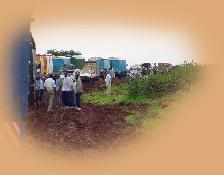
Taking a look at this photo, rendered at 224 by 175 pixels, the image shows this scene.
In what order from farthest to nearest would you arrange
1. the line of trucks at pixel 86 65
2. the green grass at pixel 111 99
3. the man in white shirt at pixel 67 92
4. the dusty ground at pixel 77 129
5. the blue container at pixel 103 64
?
the blue container at pixel 103 64 → the line of trucks at pixel 86 65 → the green grass at pixel 111 99 → the man in white shirt at pixel 67 92 → the dusty ground at pixel 77 129

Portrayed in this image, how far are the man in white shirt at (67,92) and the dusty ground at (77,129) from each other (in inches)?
21.5

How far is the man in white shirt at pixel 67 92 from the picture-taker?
19764 mm

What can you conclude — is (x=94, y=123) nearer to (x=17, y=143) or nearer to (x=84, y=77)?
(x=17, y=143)

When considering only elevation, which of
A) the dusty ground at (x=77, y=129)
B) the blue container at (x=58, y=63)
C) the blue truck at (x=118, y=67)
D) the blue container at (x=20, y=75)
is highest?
the blue container at (x=20, y=75)

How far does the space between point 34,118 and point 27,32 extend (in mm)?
9408

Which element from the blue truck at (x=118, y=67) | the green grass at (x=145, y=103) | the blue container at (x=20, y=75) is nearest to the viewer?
the blue container at (x=20, y=75)

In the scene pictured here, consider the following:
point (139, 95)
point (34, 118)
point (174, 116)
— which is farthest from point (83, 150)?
point (139, 95)

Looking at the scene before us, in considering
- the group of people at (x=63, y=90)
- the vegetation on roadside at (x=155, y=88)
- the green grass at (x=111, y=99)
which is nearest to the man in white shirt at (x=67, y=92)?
the group of people at (x=63, y=90)

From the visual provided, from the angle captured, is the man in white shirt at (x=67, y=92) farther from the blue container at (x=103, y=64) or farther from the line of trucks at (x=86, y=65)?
the blue container at (x=103, y=64)

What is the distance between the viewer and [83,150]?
1176cm

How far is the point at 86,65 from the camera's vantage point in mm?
→ 50719

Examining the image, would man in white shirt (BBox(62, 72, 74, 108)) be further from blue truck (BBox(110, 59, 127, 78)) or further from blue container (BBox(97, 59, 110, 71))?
blue truck (BBox(110, 59, 127, 78))

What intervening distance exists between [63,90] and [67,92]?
39cm

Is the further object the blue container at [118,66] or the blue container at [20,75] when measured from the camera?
the blue container at [118,66]
